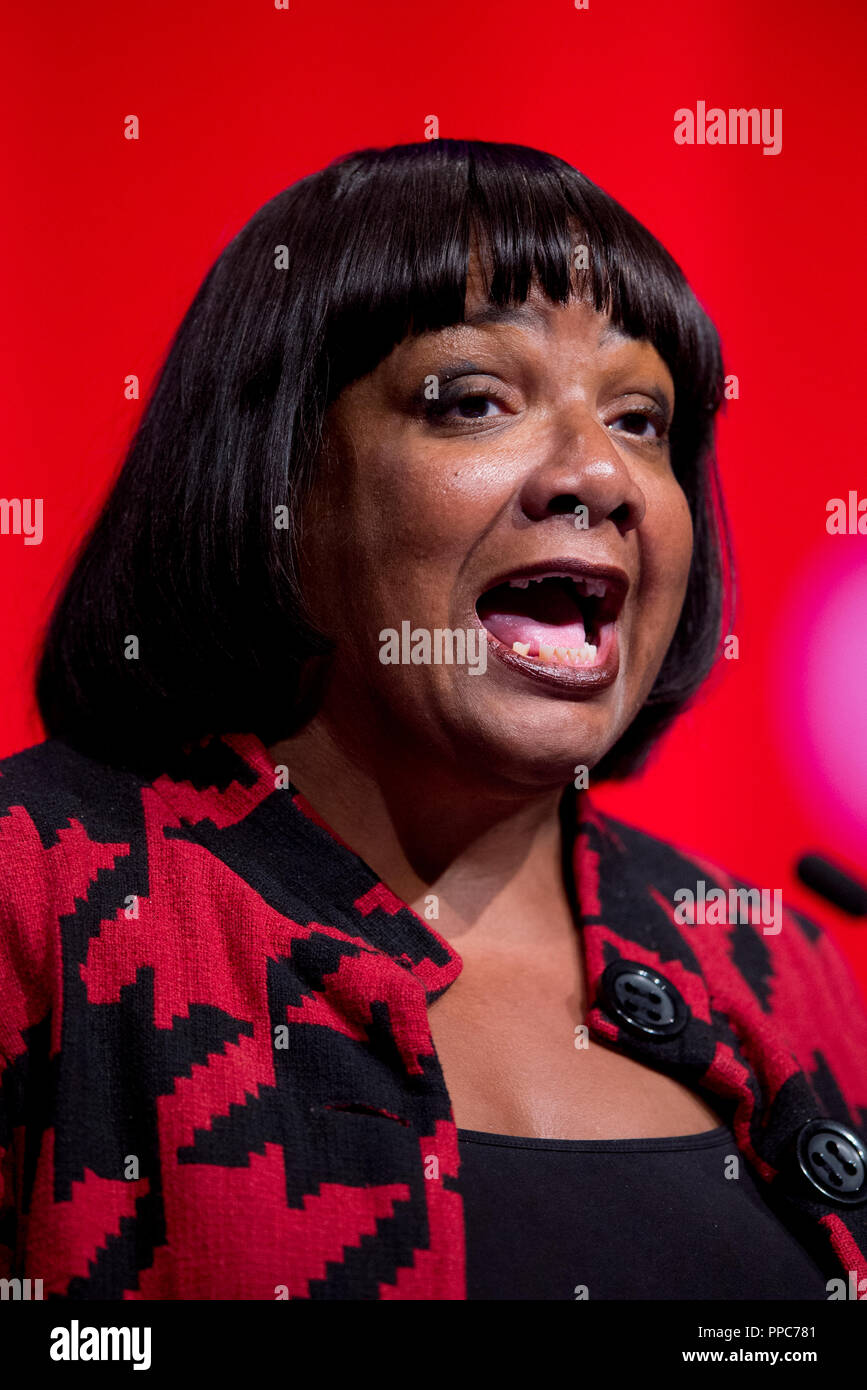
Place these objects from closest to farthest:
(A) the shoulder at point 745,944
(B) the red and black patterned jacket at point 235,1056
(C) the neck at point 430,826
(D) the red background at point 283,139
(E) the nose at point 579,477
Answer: (B) the red and black patterned jacket at point 235,1056 < (E) the nose at point 579,477 < (C) the neck at point 430,826 < (A) the shoulder at point 745,944 < (D) the red background at point 283,139

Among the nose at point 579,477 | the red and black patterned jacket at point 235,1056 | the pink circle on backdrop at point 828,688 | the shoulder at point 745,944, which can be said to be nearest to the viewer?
the red and black patterned jacket at point 235,1056

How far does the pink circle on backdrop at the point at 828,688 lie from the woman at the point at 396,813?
65 cm

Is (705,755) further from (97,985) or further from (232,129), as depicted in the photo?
(97,985)

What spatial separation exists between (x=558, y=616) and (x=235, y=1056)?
0.50 m

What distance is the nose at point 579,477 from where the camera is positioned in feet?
3.88

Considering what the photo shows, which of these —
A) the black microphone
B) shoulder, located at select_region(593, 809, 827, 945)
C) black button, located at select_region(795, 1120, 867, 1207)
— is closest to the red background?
shoulder, located at select_region(593, 809, 827, 945)

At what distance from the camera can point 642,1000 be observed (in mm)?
1279

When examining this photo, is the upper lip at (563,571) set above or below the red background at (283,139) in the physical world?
below

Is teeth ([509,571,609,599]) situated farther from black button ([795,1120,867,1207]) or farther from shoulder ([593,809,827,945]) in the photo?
black button ([795,1120,867,1207])

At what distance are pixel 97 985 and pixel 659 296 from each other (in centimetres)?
80

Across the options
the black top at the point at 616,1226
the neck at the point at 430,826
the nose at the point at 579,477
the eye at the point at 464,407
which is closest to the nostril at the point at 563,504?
the nose at the point at 579,477

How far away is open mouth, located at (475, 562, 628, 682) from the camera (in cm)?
121

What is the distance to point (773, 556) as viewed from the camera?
6.54 ft

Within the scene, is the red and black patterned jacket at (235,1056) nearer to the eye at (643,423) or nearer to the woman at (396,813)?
the woman at (396,813)
